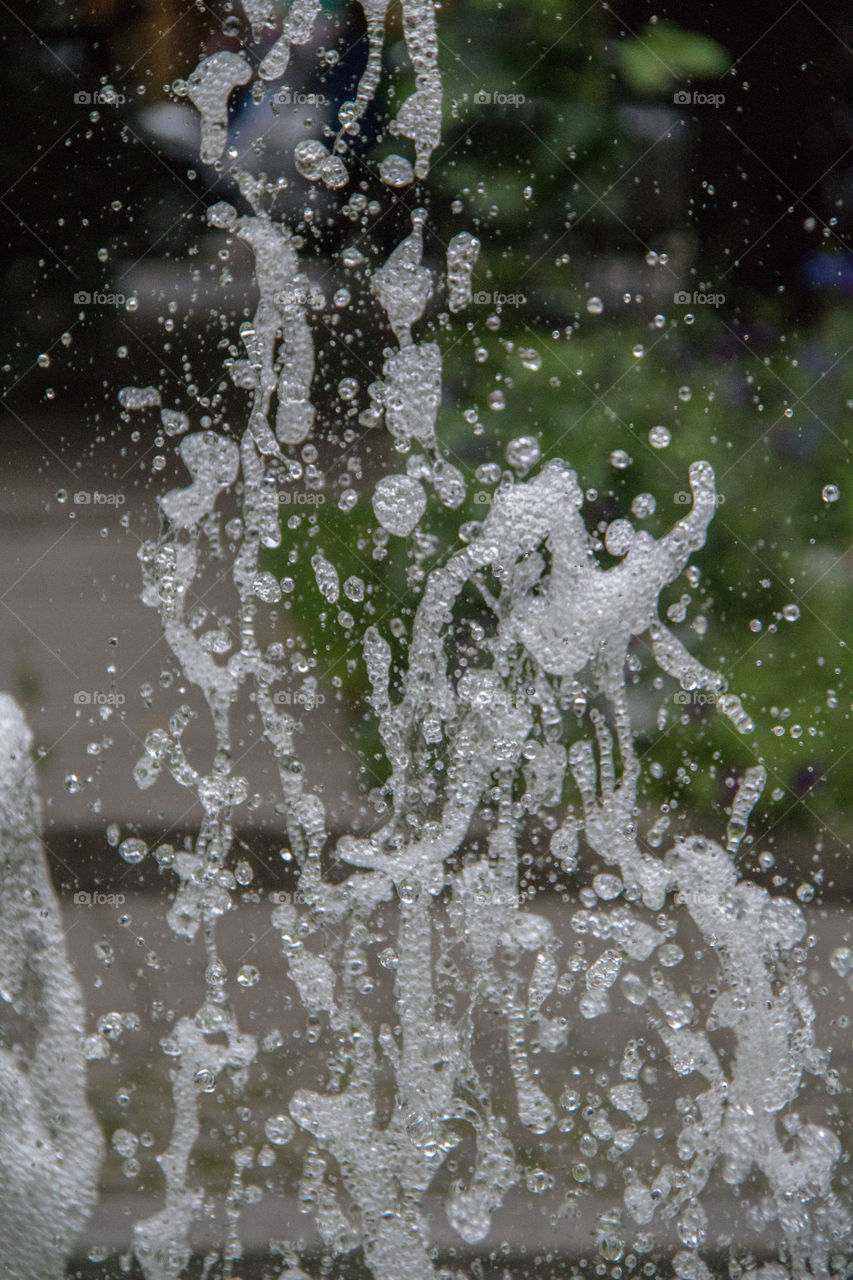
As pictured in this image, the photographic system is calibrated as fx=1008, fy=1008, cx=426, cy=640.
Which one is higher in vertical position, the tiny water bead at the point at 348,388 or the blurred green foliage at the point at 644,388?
the blurred green foliage at the point at 644,388

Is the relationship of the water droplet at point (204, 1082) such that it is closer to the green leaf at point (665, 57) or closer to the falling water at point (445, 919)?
the falling water at point (445, 919)

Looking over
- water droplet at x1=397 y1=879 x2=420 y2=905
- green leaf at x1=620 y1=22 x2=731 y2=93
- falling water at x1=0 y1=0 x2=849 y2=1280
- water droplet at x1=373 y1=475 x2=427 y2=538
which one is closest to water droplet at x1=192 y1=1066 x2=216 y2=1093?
falling water at x1=0 y1=0 x2=849 y2=1280

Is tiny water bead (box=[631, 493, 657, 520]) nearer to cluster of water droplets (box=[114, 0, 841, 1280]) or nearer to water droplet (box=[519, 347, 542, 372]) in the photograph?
cluster of water droplets (box=[114, 0, 841, 1280])

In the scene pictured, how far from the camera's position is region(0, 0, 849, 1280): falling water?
2.63 feet

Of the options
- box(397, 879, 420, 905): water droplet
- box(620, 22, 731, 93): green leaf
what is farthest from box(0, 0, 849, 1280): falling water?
box(620, 22, 731, 93): green leaf

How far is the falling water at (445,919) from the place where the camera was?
0.80 metres

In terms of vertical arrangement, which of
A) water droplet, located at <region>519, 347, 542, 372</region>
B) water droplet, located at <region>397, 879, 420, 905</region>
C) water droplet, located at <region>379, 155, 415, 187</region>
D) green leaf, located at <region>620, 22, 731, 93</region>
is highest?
green leaf, located at <region>620, 22, 731, 93</region>

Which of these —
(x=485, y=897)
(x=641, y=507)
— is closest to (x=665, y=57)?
(x=641, y=507)

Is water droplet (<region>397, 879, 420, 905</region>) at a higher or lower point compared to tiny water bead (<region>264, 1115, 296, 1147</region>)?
higher

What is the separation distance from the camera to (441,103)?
2.55 ft

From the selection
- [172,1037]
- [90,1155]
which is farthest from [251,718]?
[90,1155]

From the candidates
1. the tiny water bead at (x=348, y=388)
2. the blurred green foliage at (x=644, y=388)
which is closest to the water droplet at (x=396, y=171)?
the blurred green foliage at (x=644, y=388)

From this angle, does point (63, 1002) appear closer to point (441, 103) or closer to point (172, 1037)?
point (172, 1037)

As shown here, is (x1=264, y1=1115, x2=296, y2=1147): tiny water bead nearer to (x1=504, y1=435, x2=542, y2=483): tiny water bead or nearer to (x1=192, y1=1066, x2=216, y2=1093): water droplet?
(x1=192, y1=1066, x2=216, y2=1093): water droplet
